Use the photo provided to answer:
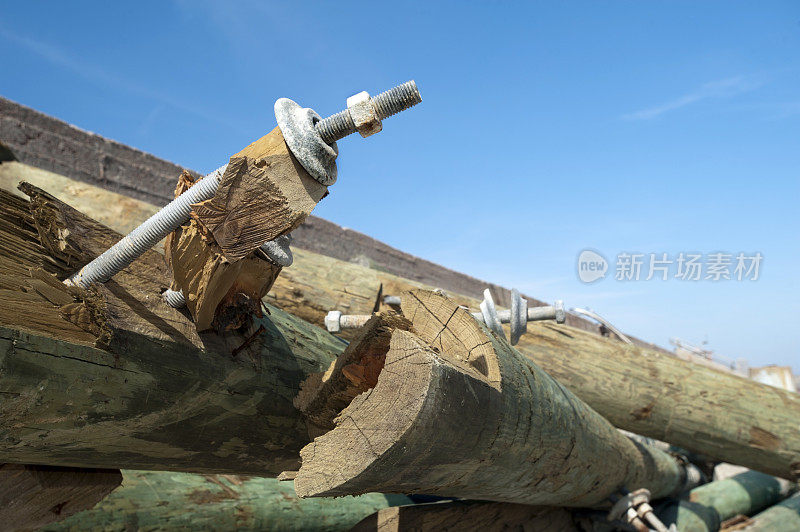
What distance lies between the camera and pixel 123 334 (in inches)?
56.2

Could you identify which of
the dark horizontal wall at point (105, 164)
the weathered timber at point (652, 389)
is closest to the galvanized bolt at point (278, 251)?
the weathered timber at point (652, 389)

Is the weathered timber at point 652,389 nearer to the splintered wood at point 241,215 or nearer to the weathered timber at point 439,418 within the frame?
the weathered timber at point 439,418

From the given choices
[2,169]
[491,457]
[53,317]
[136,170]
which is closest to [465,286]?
[136,170]

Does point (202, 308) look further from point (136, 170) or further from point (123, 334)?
point (136, 170)

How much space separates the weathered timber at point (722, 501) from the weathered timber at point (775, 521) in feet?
0.35

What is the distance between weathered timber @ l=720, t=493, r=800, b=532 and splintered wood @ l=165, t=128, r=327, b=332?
4852 millimetres

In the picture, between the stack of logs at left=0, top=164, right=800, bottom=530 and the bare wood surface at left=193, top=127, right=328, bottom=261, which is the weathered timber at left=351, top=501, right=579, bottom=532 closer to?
the stack of logs at left=0, top=164, right=800, bottom=530

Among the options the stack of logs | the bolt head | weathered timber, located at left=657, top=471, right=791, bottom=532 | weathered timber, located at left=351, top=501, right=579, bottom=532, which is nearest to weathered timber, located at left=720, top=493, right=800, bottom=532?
weathered timber, located at left=657, top=471, right=791, bottom=532

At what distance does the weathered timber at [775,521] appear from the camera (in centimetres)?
447

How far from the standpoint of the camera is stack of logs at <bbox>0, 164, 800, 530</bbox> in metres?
1.33

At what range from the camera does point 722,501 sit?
15.4ft

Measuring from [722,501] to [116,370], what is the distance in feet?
16.3

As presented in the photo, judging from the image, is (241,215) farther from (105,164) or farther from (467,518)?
(105,164)

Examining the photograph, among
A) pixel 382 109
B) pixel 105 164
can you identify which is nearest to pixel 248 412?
pixel 382 109
